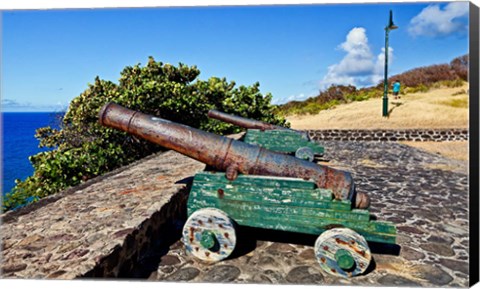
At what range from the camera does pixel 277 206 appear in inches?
105

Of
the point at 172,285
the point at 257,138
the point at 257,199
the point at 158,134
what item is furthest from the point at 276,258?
the point at 257,138

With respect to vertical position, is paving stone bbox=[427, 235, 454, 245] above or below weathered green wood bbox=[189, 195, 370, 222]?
below

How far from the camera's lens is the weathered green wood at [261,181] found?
2.63 metres

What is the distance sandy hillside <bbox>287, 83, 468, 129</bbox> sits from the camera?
1467 centimetres

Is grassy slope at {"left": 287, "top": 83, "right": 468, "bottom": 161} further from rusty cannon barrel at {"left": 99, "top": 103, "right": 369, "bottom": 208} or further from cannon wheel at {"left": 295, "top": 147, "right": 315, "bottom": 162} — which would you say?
rusty cannon barrel at {"left": 99, "top": 103, "right": 369, "bottom": 208}

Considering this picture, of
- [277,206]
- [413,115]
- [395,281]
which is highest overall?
[413,115]

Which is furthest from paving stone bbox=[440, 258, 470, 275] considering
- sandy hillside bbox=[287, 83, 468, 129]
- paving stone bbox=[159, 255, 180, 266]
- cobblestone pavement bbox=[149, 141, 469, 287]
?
sandy hillside bbox=[287, 83, 468, 129]

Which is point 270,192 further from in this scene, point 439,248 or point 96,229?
point 439,248

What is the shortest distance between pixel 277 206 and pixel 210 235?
0.57 m

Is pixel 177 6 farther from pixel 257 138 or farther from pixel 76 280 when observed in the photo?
pixel 257 138

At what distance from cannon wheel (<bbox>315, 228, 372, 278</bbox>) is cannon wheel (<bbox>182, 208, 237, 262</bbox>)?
2.24 ft

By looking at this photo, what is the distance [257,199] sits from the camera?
8.87 feet

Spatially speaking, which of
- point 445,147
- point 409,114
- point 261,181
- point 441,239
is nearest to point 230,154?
point 261,181

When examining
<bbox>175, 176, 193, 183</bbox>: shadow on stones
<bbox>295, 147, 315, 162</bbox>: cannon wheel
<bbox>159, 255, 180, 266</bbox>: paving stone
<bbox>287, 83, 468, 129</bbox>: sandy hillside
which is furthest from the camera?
<bbox>287, 83, 468, 129</bbox>: sandy hillside
